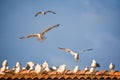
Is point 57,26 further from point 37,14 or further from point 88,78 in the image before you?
point 88,78

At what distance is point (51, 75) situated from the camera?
17.9 m

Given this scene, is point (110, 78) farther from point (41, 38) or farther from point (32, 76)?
point (41, 38)

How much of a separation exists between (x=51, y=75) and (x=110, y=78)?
2.81 meters

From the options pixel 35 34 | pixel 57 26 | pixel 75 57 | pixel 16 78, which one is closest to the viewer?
pixel 16 78

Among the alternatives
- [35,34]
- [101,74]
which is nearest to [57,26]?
[35,34]

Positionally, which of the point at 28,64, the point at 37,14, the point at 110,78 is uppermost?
the point at 37,14

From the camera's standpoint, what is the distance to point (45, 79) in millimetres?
17891

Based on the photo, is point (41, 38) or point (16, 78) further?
point (41, 38)

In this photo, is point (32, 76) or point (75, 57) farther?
point (75, 57)

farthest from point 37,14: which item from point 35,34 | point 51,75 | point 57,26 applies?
point 51,75

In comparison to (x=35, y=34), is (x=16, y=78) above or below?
below

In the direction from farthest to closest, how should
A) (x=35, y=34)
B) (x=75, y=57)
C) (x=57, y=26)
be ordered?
1. (x=75, y=57)
2. (x=35, y=34)
3. (x=57, y=26)

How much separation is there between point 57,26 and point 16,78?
6.22 meters

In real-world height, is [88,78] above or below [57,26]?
below
